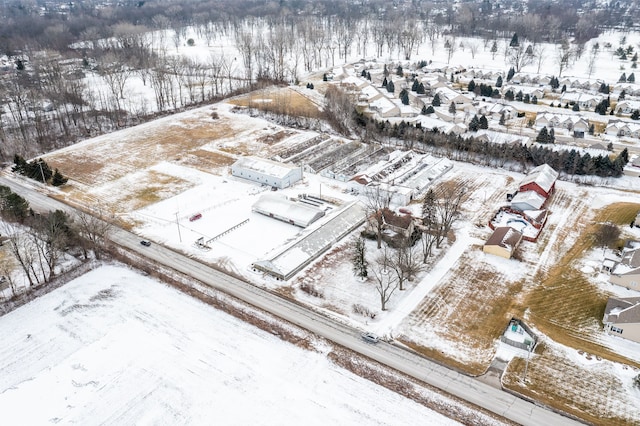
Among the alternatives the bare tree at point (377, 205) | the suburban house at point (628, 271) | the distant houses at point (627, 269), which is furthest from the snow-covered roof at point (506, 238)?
the bare tree at point (377, 205)

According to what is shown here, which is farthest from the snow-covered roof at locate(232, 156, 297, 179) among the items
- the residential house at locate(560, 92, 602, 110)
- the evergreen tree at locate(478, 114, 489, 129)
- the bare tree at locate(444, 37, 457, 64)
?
the bare tree at locate(444, 37, 457, 64)

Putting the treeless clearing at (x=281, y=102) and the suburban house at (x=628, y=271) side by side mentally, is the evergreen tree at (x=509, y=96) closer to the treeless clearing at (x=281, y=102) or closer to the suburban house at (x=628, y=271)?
the treeless clearing at (x=281, y=102)

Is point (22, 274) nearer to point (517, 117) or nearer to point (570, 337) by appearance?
point (570, 337)

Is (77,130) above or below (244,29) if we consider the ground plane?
below

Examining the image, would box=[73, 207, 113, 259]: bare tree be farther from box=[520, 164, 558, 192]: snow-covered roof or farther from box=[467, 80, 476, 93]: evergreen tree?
box=[467, 80, 476, 93]: evergreen tree

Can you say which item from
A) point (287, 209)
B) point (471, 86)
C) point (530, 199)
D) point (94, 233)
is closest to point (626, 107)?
point (471, 86)

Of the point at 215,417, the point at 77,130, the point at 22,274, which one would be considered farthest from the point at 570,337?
the point at 77,130

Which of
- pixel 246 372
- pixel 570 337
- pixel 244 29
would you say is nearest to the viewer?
pixel 246 372
